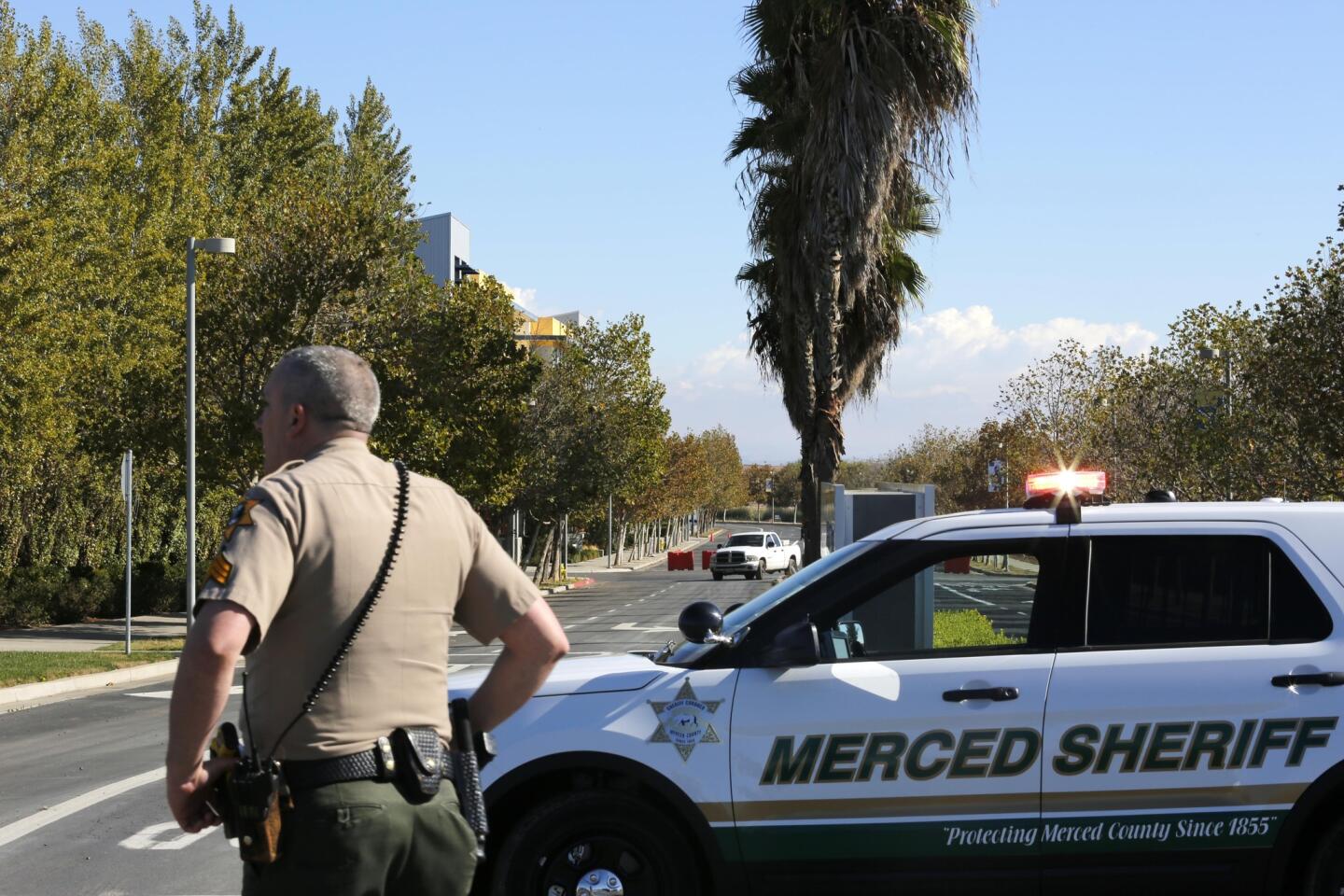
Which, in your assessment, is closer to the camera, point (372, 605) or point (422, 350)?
point (372, 605)

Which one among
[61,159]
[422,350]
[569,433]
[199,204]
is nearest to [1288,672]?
[61,159]

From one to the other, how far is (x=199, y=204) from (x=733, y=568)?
3162cm

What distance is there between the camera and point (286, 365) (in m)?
3.29

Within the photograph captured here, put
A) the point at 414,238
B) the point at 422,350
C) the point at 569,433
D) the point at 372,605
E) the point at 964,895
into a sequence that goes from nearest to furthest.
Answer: the point at 372,605 < the point at 964,895 < the point at 422,350 < the point at 414,238 < the point at 569,433

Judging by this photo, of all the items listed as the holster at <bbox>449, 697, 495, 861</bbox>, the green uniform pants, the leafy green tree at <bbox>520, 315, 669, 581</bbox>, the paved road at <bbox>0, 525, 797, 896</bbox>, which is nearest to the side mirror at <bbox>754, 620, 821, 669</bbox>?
the holster at <bbox>449, 697, 495, 861</bbox>

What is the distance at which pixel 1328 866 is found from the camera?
551cm

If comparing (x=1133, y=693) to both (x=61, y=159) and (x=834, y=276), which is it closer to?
(x=834, y=276)

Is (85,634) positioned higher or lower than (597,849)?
lower

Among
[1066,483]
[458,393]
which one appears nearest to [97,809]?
[1066,483]

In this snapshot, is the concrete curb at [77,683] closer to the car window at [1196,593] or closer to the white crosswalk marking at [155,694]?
the white crosswalk marking at [155,694]

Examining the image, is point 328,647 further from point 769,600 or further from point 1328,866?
point 1328,866

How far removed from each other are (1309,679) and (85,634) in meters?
25.0

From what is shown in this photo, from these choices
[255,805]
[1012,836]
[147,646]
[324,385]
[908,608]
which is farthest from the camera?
[147,646]

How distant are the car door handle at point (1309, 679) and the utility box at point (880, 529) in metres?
1.31
